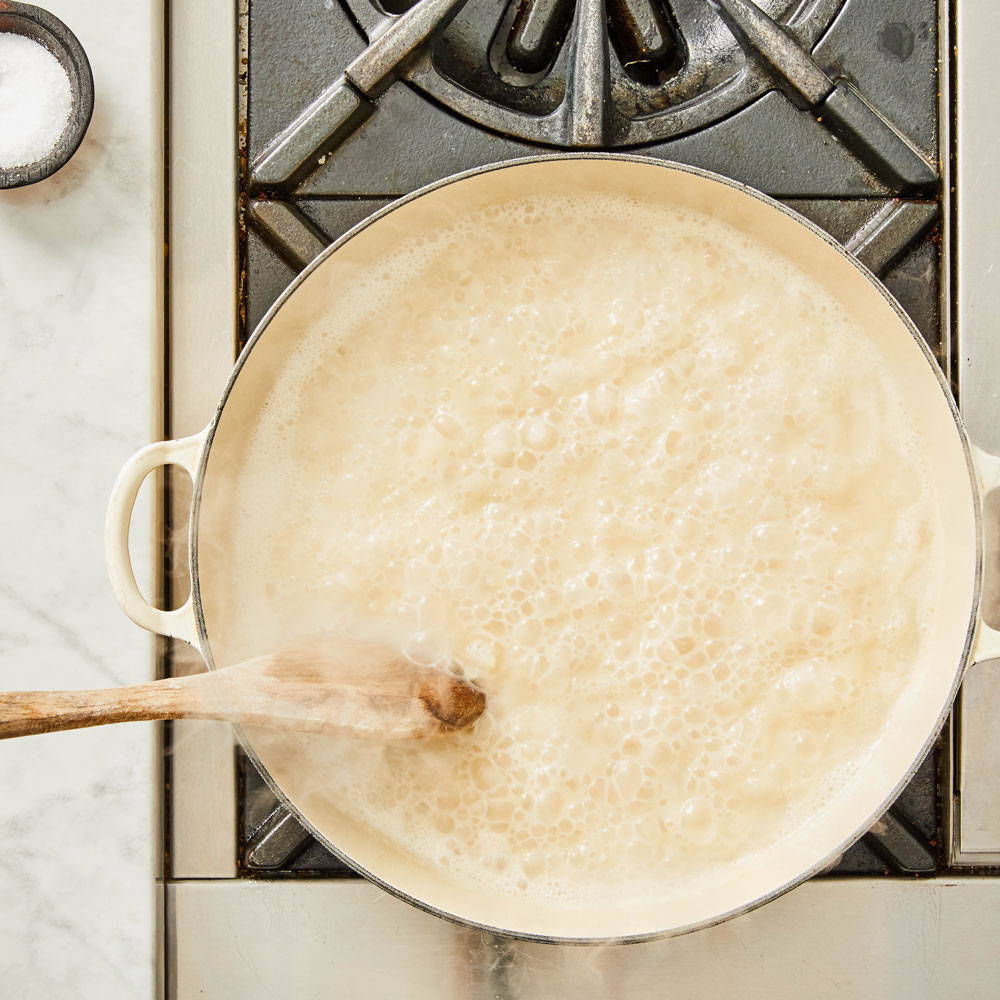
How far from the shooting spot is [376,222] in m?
0.70

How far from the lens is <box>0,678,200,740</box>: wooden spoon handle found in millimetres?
541

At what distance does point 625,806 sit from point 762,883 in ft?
0.38

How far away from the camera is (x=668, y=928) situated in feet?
2.25

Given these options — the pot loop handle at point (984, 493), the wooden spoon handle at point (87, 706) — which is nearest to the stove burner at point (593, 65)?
the pot loop handle at point (984, 493)

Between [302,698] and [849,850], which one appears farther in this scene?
[849,850]

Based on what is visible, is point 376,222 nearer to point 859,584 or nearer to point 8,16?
point 8,16

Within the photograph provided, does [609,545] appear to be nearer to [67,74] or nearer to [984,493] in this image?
[984,493]

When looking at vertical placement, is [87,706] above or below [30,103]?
below

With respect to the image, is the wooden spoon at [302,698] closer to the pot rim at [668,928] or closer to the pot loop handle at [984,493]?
the pot rim at [668,928]

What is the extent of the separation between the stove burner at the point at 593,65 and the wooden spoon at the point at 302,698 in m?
0.42

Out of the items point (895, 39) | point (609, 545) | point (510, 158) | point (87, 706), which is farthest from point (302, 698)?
point (895, 39)

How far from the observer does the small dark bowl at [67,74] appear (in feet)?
2.38

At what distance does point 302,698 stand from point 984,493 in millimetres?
493

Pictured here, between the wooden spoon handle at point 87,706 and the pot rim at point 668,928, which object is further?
the pot rim at point 668,928
